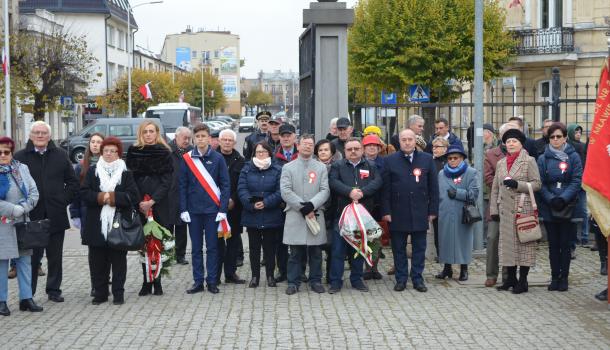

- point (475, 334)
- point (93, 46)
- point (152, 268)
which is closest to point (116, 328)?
point (152, 268)

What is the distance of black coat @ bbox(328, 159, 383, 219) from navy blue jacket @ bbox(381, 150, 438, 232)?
0.15 meters

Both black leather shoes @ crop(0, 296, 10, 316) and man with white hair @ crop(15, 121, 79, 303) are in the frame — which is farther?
man with white hair @ crop(15, 121, 79, 303)

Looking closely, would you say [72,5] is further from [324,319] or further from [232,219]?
[324,319]

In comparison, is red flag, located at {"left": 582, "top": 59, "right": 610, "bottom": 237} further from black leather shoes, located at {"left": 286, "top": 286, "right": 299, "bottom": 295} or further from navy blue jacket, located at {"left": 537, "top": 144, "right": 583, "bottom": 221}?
black leather shoes, located at {"left": 286, "top": 286, "right": 299, "bottom": 295}

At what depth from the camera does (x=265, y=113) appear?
47.9 feet

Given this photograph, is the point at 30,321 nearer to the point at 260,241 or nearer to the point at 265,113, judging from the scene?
the point at 260,241

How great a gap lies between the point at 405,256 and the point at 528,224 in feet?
4.73

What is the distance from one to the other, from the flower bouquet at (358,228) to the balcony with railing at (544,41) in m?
23.5

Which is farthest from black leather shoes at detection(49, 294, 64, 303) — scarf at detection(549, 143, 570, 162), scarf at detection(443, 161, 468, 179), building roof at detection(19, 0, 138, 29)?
building roof at detection(19, 0, 138, 29)

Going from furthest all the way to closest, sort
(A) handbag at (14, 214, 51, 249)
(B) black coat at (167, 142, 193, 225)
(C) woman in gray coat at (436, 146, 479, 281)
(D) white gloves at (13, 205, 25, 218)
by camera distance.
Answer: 1. (B) black coat at (167, 142, 193, 225)
2. (C) woman in gray coat at (436, 146, 479, 281)
3. (A) handbag at (14, 214, 51, 249)
4. (D) white gloves at (13, 205, 25, 218)

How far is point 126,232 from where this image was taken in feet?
32.5

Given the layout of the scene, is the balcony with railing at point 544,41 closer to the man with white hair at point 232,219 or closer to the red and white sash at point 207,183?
the man with white hair at point 232,219

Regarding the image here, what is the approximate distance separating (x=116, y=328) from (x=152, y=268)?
1.74m

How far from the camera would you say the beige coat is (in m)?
10.4
